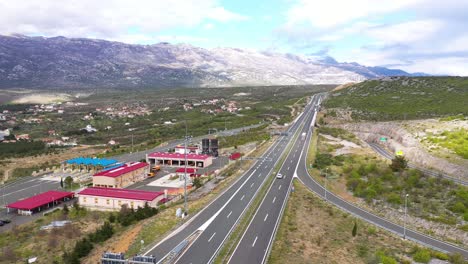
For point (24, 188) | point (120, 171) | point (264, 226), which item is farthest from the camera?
point (24, 188)

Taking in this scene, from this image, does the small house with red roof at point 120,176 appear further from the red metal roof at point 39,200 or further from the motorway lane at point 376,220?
the motorway lane at point 376,220

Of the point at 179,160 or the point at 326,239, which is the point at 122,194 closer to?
the point at 179,160

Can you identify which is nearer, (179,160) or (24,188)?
(24,188)

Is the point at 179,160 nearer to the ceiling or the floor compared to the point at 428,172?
nearer to the floor

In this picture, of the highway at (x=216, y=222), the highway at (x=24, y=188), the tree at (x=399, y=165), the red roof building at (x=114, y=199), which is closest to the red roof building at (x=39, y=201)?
the highway at (x=24, y=188)

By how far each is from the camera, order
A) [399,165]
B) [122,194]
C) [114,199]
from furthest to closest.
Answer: [399,165] → [122,194] → [114,199]

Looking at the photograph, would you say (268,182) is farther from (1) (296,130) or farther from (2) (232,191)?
(1) (296,130)

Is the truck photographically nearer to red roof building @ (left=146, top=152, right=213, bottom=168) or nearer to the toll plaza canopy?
red roof building @ (left=146, top=152, right=213, bottom=168)

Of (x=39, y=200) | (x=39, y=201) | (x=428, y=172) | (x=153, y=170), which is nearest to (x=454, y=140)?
(x=428, y=172)

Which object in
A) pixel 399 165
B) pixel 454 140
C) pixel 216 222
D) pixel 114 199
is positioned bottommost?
pixel 114 199
